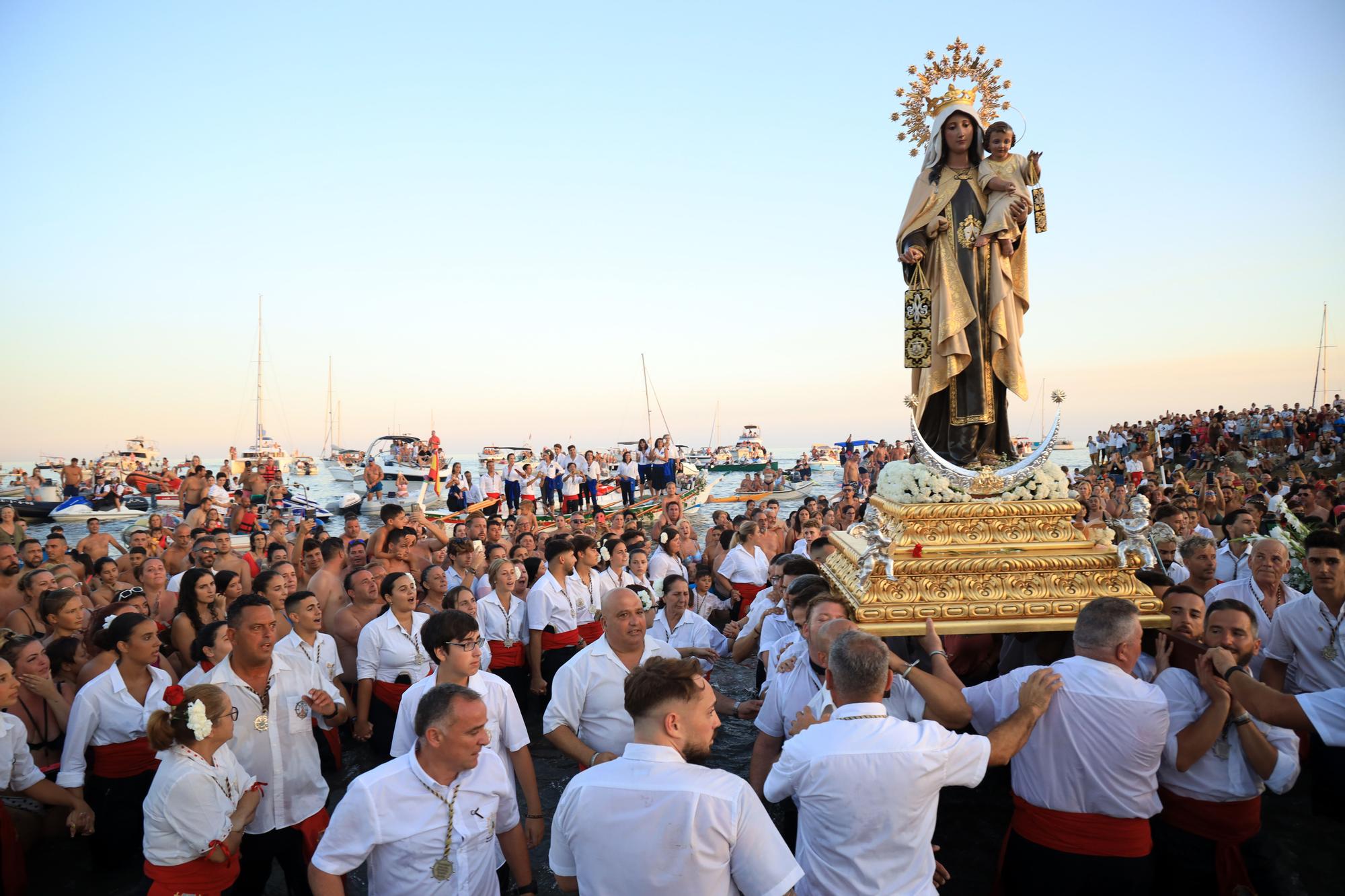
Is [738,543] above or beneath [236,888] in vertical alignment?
above

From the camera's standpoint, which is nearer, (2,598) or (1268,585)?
(1268,585)

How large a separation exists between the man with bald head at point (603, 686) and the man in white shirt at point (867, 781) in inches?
58.8

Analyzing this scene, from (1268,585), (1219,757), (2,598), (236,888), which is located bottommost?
(236,888)

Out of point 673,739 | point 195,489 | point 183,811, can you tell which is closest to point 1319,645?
point 673,739

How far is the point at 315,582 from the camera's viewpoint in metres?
7.88

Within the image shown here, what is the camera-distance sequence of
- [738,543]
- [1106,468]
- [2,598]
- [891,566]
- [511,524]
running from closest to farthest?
[891,566] → [2,598] → [738,543] → [511,524] → [1106,468]

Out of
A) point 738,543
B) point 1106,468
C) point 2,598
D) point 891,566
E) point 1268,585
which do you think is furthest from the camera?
point 1106,468

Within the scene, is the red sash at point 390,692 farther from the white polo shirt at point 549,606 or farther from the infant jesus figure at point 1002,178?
the infant jesus figure at point 1002,178

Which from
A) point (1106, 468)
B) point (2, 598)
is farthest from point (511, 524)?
point (1106, 468)

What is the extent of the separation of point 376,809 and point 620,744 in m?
1.69

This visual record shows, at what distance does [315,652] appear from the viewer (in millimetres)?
5484

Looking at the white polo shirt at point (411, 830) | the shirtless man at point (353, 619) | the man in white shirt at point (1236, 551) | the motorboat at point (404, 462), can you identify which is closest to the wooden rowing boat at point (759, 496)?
the motorboat at point (404, 462)

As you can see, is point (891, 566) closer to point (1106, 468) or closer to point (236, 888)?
point (236, 888)

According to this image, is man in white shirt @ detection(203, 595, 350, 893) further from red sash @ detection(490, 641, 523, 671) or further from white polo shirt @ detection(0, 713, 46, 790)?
red sash @ detection(490, 641, 523, 671)
